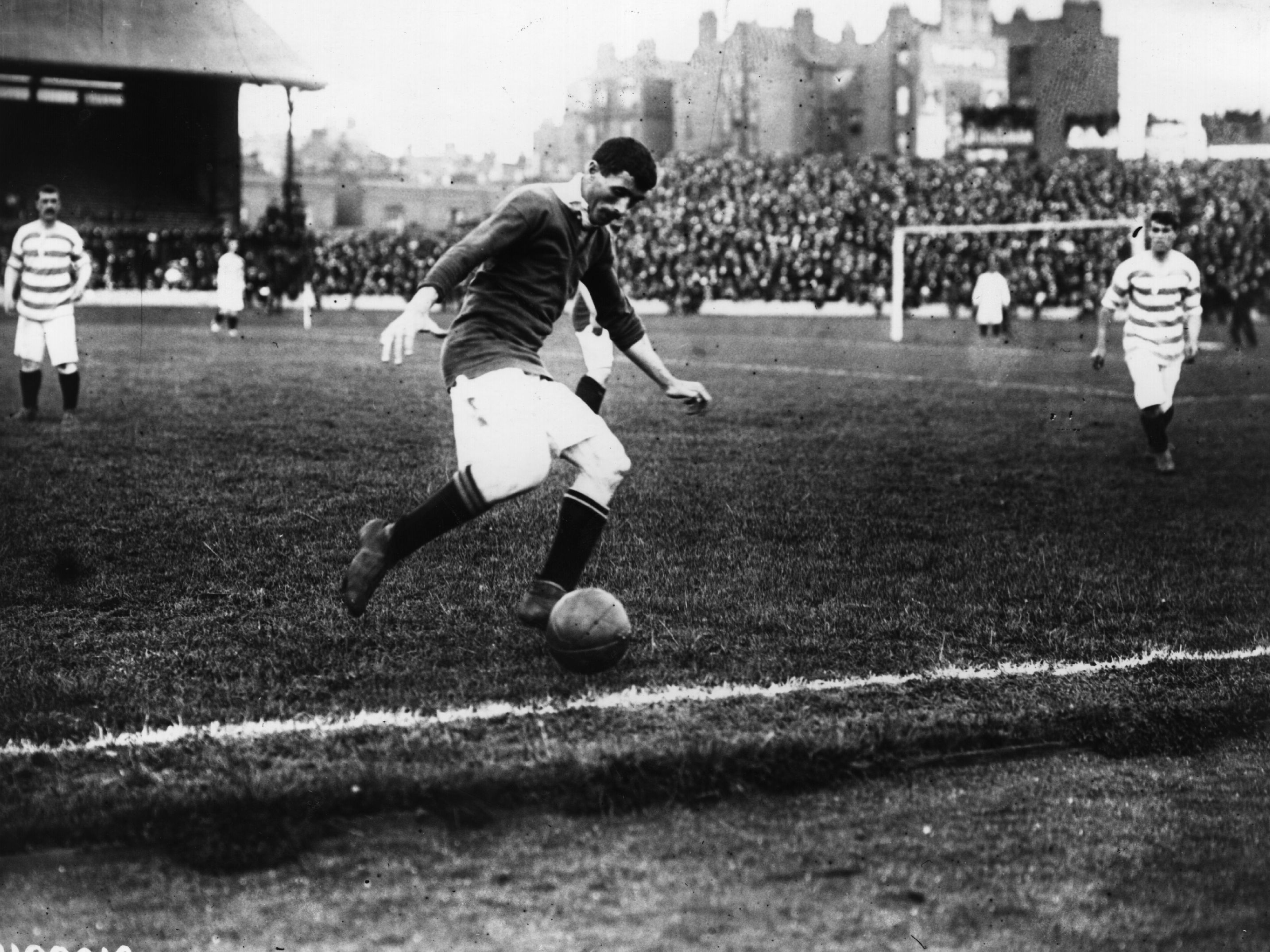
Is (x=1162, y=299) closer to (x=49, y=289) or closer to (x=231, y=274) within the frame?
(x=49, y=289)

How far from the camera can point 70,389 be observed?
40.2 feet

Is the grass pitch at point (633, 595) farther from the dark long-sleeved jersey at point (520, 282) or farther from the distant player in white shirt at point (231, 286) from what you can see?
the distant player in white shirt at point (231, 286)

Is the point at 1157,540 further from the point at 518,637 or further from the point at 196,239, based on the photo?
the point at 196,239

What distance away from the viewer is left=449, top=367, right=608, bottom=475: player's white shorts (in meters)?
4.79

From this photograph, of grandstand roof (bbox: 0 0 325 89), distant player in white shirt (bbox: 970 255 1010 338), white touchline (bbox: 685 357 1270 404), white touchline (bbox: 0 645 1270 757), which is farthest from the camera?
grandstand roof (bbox: 0 0 325 89)

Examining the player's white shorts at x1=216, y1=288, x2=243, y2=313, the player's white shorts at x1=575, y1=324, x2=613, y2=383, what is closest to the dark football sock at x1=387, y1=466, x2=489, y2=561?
the player's white shorts at x1=575, y1=324, x2=613, y2=383

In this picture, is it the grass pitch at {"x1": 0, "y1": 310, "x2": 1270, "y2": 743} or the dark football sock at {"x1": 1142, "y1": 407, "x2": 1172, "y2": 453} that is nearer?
the grass pitch at {"x1": 0, "y1": 310, "x2": 1270, "y2": 743}

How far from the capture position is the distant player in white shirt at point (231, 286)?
82.8ft

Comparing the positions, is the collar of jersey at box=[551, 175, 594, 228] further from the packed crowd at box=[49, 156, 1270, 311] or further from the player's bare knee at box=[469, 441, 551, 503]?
the packed crowd at box=[49, 156, 1270, 311]

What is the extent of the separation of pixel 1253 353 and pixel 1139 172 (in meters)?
14.1

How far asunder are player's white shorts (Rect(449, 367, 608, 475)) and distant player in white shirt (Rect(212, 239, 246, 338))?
70.0ft

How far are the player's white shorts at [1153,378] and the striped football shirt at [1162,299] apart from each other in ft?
0.14

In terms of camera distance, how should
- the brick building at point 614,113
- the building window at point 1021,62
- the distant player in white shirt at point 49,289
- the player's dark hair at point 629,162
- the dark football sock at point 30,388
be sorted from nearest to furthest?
the player's dark hair at point 629,162 < the distant player in white shirt at point 49,289 < the dark football sock at point 30,388 < the brick building at point 614,113 < the building window at point 1021,62

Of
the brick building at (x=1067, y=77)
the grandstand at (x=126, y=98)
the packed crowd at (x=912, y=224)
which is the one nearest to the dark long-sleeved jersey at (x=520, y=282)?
the packed crowd at (x=912, y=224)
